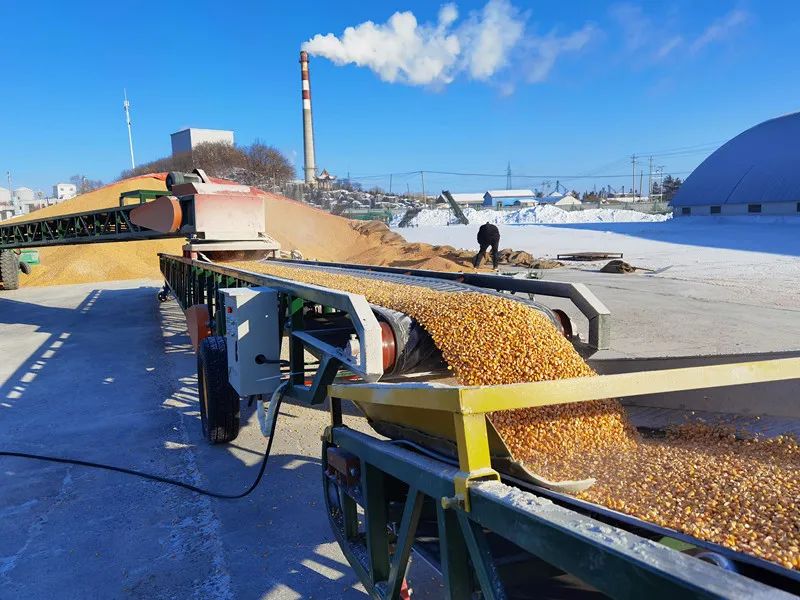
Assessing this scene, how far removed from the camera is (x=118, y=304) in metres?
14.5

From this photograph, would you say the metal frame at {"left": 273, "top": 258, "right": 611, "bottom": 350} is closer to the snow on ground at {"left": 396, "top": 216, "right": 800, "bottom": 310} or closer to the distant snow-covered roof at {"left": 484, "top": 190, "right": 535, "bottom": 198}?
the snow on ground at {"left": 396, "top": 216, "right": 800, "bottom": 310}

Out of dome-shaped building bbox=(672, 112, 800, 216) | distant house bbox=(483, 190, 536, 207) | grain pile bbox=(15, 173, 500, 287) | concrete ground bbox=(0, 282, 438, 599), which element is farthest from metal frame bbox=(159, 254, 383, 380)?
distant house bbox=(483, 190, 536, 207)

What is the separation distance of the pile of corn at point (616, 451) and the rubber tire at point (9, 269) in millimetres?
19221

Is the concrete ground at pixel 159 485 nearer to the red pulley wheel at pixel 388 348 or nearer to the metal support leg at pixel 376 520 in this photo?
the metal support leg at pixel 376 520

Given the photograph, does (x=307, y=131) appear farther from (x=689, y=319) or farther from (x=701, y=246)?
(x=689, y=319)

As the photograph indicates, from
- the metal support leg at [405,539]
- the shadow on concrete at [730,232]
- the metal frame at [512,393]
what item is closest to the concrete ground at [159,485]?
the metal support leg at [405,539]

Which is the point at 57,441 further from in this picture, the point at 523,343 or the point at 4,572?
the point at 523,343

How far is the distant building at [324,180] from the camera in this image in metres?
51.1

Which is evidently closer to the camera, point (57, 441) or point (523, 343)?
point (523, 343)

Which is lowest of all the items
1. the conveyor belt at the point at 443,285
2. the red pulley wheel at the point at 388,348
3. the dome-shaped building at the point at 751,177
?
the red pulley wheel at the point at 388,348

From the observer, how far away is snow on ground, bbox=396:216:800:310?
1261cm

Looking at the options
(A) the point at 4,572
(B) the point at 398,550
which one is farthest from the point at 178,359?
(B) the point at 398,550

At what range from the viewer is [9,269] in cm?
1834

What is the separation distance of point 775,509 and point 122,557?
10.6 ft
